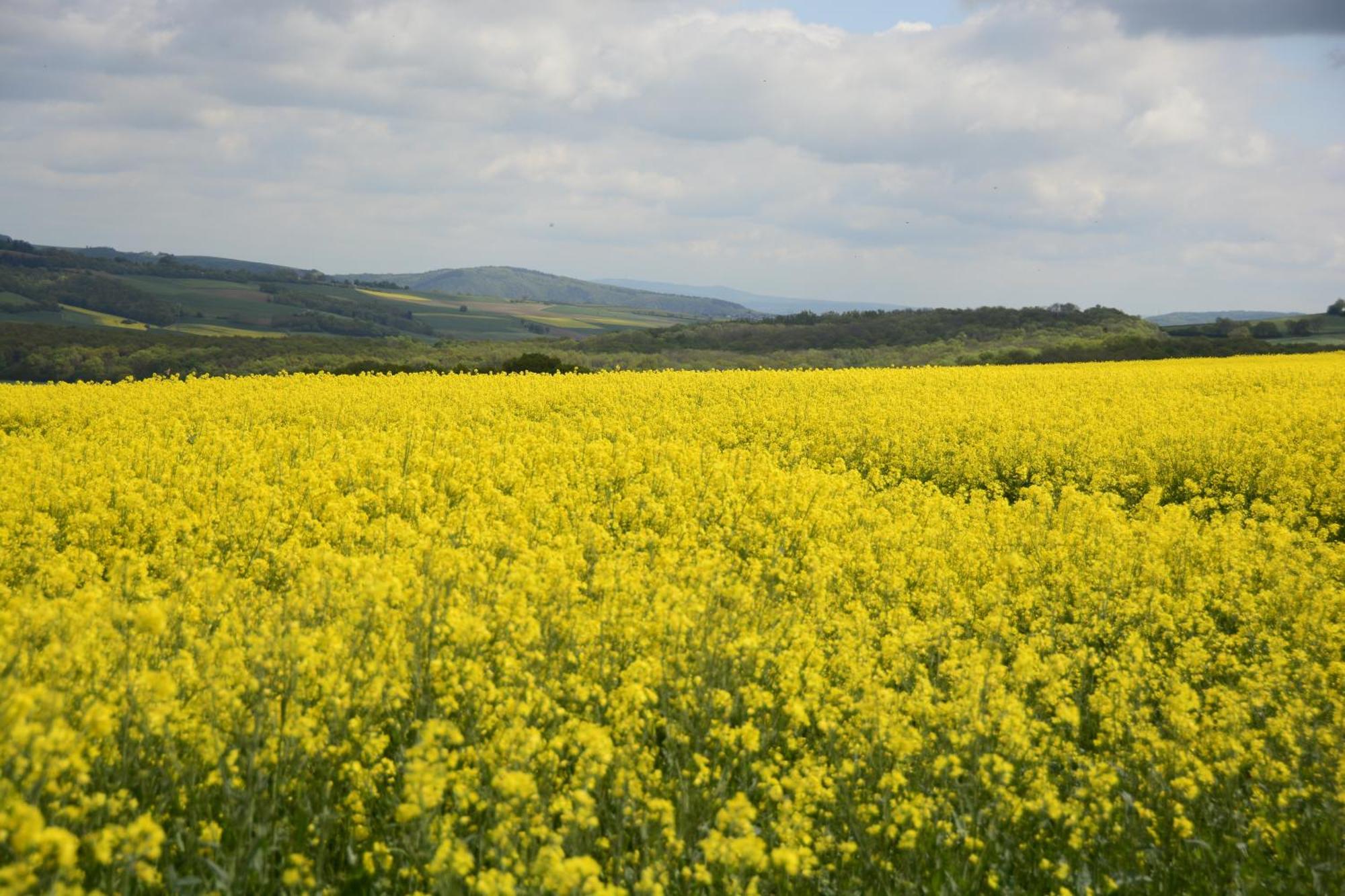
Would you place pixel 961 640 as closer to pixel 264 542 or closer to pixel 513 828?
pixel 513 828

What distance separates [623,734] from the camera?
503 centimetres

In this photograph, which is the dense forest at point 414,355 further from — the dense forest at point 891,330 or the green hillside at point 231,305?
the green hillside at point 231,305

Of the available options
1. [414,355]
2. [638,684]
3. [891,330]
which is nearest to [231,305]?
[414,355]

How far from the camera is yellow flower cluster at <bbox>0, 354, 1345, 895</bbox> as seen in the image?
4.08 meters

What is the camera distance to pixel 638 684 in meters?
5.09

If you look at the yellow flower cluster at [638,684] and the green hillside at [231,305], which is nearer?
the yellow flower cluster at [638,684]

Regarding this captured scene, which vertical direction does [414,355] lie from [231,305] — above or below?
below

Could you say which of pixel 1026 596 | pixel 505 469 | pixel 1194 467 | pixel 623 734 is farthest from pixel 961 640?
pixel 1194 467

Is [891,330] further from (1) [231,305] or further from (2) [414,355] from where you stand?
(1) [231,305]

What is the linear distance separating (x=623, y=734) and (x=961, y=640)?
321cm

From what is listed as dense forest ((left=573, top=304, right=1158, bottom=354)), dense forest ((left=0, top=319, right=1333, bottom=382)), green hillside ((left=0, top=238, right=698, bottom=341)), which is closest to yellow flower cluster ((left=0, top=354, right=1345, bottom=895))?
dense forest ((left=0, top=319, right=1333, bottom=382))

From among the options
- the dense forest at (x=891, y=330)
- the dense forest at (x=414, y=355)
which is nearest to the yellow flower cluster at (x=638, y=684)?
the dense forest at (x=414, y=355)

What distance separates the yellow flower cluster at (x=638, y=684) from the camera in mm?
4078

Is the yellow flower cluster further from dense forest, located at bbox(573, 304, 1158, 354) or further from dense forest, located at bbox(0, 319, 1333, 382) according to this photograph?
dense forest, located at bbox(573, 304, 1158, 354)
